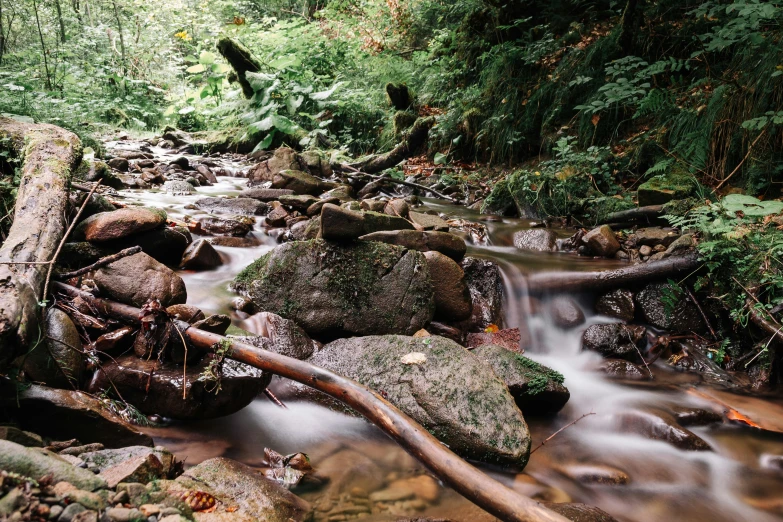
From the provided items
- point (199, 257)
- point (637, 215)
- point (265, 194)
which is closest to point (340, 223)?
point (199, 257)

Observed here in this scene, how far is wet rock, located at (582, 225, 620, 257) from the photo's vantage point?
5320 mm

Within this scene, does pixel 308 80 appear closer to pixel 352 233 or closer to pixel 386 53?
pixel 386 53

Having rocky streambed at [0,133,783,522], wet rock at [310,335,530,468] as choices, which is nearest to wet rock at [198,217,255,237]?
rocky streambed at [0,133,783,522]

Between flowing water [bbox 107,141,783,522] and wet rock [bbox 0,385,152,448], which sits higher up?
wet rock [bbox 0,385,152,448]

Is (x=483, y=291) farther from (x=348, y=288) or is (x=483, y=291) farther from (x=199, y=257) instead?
(x=199, y=257)

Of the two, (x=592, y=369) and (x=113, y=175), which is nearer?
(x=592, y=369)

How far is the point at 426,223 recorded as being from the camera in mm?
5379

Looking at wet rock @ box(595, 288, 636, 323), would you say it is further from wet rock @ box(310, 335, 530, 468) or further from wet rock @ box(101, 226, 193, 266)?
wet rock @ box(101, 226, 193, 266)

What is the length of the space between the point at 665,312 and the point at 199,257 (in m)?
4.54

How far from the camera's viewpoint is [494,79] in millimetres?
9047

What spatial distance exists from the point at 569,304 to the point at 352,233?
7.75ft

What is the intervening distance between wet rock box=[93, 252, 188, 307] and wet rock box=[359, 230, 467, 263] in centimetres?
172

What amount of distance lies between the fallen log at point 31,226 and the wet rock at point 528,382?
259cm

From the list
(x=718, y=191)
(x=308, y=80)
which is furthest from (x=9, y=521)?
(x=308, y=80)
